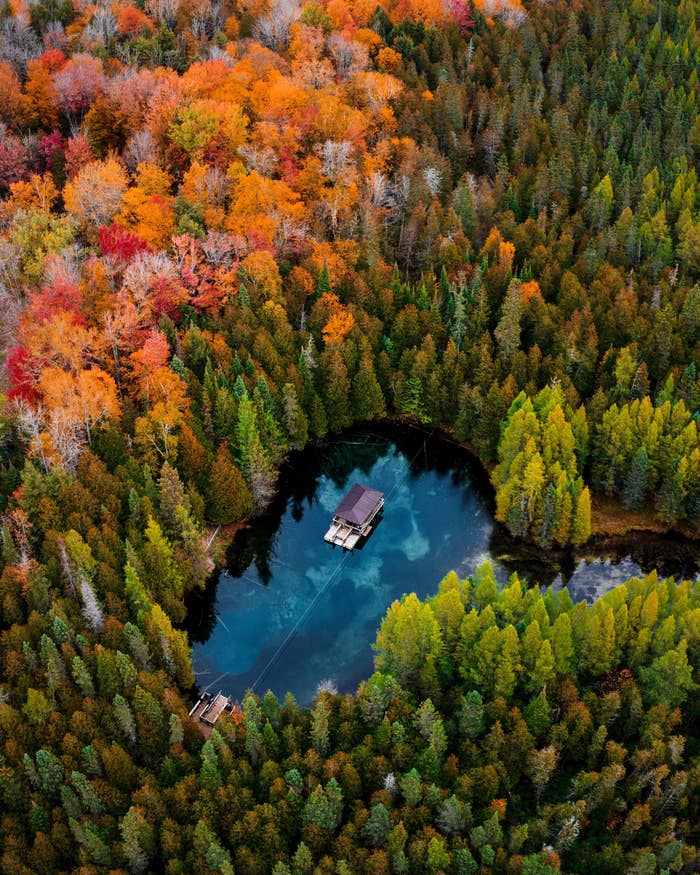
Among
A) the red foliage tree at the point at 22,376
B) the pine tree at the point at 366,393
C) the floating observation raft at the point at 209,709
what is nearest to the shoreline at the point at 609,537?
the floating observation raft at the point at 209,709

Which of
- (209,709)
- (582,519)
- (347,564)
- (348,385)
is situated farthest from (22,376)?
(582,519)

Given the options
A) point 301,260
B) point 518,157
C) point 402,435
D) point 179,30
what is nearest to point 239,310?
point 301,260

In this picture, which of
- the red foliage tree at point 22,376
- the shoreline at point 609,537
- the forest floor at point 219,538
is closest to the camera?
the red foliage tree at point 22,376

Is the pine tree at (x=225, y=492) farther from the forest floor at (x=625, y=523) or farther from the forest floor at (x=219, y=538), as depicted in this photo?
the forest floor at (x=625, y=523)

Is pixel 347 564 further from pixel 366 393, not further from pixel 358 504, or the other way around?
pixel 366 393

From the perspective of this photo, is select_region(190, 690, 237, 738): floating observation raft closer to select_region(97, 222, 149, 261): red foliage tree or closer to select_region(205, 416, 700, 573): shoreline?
select_region(205, 416, 700, 573): shoreline

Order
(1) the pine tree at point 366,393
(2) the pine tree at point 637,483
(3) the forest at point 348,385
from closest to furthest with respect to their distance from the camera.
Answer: (3) the forest at point 348,385 → (2) the pine tree at point 637,483 → (1) the pine tree at point 366,393
